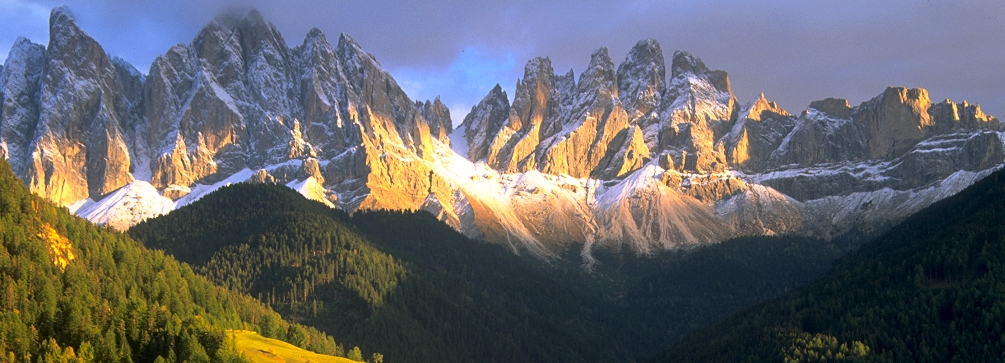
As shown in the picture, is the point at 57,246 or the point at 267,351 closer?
the point at 267,351

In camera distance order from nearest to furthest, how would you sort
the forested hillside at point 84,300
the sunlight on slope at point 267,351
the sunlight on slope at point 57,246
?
the forested hillside at point 84,300
the sunlight on slope at point 267,351
the sunlight on slope at point 57,246

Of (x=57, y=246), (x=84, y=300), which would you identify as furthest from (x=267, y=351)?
(x=57, y=246)

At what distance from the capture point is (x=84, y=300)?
151 metres

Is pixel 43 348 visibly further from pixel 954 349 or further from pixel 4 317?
→ pixel 954 349

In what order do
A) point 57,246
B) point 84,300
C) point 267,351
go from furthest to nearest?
point 57,246
point 267,351
point 84,300

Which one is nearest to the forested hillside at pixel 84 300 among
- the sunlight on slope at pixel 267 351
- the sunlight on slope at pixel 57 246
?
the sunlight on slope at pixel 57 246

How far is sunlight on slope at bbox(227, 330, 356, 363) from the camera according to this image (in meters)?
158

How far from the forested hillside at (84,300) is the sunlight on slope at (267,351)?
590 centimetres

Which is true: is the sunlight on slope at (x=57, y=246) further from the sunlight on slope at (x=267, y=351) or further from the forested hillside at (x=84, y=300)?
the sunlight on slope at (x=267, y=351)

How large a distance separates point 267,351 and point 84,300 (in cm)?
2644

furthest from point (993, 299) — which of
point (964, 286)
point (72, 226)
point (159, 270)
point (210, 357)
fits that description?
point (72, 226)

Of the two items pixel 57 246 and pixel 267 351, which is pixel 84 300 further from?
pixel 267 351

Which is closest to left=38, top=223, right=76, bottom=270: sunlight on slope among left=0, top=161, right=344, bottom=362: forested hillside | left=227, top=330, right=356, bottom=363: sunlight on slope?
left=0, top=161, right=344, bottom=362: forested hillside

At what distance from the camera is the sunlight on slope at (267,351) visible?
518 feet
